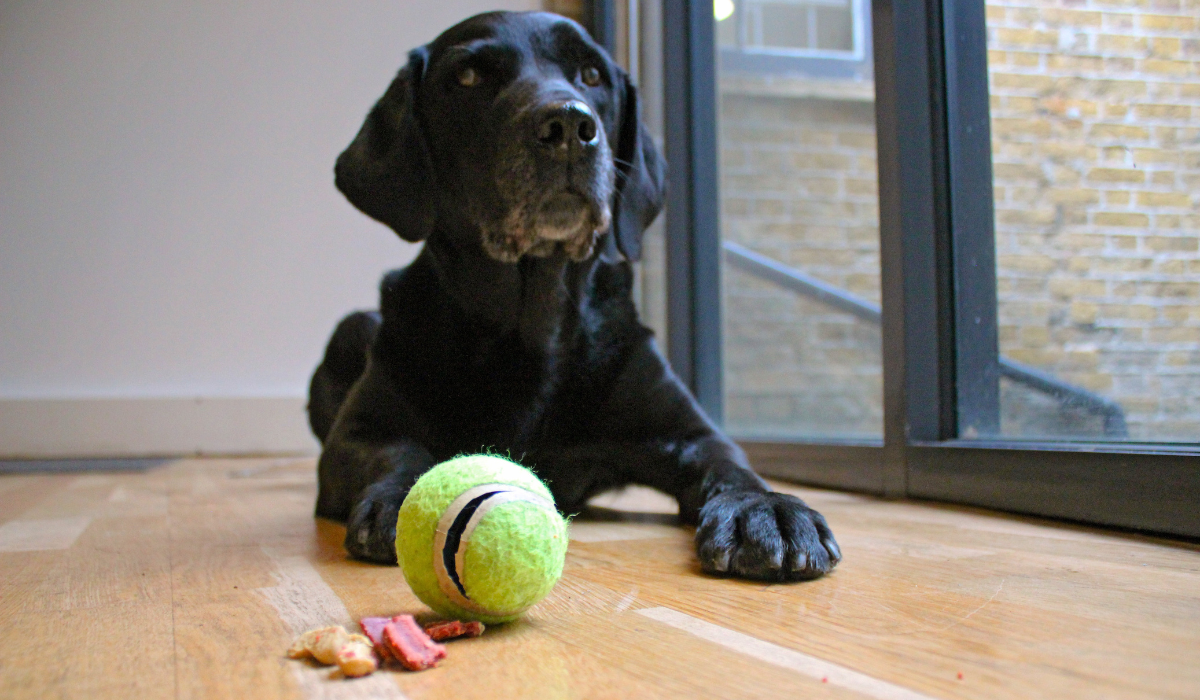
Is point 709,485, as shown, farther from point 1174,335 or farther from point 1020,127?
point 1020,127

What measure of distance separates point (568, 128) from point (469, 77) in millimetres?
341

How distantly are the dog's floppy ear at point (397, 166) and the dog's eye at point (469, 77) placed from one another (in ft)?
0.51

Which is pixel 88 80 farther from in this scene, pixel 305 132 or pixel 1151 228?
pixel 1151 228

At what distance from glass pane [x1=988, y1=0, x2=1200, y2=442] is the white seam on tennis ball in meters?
1.35

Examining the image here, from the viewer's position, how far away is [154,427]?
15.5 feet

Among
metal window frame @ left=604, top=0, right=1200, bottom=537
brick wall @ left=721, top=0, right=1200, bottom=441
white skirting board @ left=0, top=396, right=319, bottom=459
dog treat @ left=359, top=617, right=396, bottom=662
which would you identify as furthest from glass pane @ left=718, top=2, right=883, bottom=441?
white skirting board @ left=0, top=396, right=319, bottom=459

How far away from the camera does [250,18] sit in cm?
500

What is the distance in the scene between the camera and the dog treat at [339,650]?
33.5 inches

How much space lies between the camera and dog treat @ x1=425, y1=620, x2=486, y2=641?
96 centimetres

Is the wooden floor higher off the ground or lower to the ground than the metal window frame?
lower

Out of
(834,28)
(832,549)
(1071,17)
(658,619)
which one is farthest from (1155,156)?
(834,28)

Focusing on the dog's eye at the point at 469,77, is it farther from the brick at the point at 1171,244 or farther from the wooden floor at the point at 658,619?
the brick at the point at 1171,244

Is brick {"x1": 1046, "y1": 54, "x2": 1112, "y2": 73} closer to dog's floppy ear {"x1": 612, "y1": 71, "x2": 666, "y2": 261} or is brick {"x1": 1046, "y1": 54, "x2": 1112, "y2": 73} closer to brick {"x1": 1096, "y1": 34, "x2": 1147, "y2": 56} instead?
brick {"x1": 1096, "y1": 34, "x2": 1147, "y2": 56}

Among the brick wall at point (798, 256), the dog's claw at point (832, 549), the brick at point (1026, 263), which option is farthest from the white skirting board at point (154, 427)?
the dog's claw at point (832, 549)
